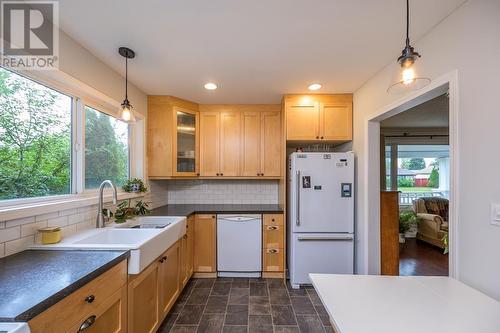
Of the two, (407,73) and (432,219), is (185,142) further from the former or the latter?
(432,219)

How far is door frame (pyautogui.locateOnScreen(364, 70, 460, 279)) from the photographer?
1.38 meters

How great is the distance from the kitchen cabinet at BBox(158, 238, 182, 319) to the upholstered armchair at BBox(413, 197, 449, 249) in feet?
15.0

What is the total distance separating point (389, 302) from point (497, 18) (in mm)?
1518

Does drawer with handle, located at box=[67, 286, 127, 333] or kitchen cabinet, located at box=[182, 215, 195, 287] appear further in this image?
kitchen cabinet, located at box=[182, 215, 195, 287]

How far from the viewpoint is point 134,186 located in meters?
2.63

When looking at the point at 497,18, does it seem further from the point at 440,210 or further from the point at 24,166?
the point at 440,210

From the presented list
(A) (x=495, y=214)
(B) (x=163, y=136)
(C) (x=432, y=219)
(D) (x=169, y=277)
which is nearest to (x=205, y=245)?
(D) (x=169, y=277)

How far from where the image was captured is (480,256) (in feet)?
4.08

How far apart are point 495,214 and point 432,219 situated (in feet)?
13.2

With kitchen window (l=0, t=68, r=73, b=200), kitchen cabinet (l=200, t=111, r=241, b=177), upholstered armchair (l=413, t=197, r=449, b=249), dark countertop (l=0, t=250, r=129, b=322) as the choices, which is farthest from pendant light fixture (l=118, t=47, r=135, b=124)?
upholstered armchair (l=413, t=197, r=449, b=249)

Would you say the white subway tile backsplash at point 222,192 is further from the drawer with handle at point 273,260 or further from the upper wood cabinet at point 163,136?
the drawer with handle at point 273,260

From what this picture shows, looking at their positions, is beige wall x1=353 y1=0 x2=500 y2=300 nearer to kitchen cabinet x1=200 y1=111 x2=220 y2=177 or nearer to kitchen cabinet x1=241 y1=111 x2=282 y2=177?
kitchen cabinet x1=241 y1=111 x2=282 y2=177

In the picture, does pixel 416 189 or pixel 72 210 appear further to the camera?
pixel 416 189

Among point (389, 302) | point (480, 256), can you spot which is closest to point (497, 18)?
point (480, 256)
